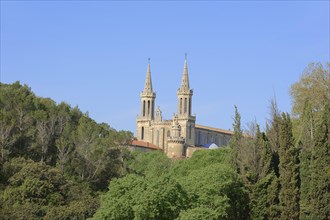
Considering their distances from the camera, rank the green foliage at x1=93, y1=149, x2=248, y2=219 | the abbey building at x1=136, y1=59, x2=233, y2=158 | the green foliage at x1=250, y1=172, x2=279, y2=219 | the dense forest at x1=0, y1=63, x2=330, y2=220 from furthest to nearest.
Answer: the abbey building at x1=136, y1=59, x2=233, y2=158 → the green foliage at x1=250, y1=172, x2=279, y2=219 → the dense forest at x1=0, y1=63, x2=330, y2=220 → the green foliage at x1=93, y1=149, x2=248, y2=219

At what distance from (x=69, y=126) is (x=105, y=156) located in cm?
384

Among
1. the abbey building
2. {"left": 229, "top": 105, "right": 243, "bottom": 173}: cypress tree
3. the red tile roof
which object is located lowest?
{"left": 229, "top": 105, "right": 243, "bottom": 173}: cypress tree

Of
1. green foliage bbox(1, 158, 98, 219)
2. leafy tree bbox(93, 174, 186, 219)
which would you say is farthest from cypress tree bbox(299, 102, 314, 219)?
green foliage bbox(1, 158, 98, 219)

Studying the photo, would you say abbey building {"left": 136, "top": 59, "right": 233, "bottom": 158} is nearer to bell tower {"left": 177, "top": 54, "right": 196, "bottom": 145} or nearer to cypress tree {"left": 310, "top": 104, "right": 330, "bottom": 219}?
bell tower {"left": 177, "top": 54, "right": 196, "bottom": 145}

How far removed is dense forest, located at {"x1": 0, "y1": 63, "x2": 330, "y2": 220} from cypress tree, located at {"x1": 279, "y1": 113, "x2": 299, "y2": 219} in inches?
2.0

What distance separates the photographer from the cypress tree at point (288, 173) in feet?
131

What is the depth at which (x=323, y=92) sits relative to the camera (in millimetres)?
53719

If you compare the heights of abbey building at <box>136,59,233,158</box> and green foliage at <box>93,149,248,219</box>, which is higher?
abbey building at <box>136,59,233,158</box>

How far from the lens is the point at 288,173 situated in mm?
40656

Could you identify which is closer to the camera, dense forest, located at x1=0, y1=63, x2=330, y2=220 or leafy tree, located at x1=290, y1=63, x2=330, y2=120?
dense forest, located at x1=0, y1=63, x2=330, y2=220

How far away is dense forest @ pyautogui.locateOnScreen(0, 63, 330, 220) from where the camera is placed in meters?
36.7

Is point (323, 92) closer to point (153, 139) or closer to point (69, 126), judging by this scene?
point (69, 126)

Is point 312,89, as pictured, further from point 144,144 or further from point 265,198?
point 144,144

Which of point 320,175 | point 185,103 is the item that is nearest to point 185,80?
point 185,103
